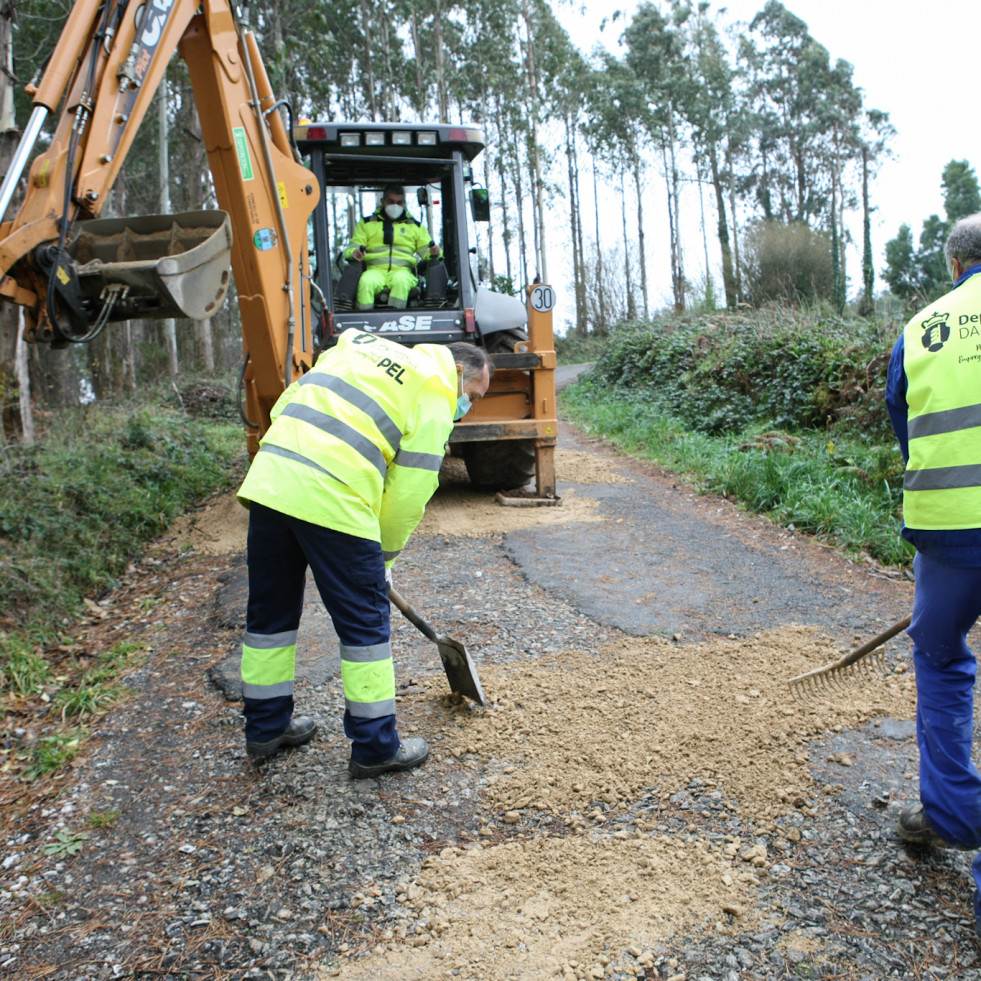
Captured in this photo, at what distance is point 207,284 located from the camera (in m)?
3.52

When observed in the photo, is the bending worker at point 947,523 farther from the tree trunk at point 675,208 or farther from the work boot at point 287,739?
the tree trunk at point 675,208

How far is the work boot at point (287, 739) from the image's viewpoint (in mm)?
3104

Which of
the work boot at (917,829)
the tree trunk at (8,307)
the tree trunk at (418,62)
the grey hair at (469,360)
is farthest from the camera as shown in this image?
the tree trunk at (418,62)

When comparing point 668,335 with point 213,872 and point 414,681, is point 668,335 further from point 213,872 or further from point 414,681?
point 213,872

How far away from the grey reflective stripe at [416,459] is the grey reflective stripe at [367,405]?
0.13 feet

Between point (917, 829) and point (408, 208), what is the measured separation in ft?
19.5

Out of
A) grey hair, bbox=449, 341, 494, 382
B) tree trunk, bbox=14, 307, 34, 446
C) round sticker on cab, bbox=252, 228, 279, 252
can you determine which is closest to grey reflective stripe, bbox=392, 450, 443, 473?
grey hair, bbox=449, 341, 494, 382

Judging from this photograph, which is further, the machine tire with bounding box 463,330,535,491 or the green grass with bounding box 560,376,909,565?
the machine tire with bounding box 463,330,535,491

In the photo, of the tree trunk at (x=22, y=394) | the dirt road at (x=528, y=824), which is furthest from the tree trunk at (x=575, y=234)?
the dirt road at (x=528, y=824)

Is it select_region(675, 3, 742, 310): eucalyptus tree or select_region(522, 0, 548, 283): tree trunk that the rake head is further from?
select_region(675, 3, 742, 310): eucalyptus tree

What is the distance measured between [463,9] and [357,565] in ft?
99.0

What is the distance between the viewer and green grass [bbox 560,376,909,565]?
19.6ft

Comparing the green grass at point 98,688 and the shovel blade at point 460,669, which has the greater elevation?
the shovel blade at point 460,669

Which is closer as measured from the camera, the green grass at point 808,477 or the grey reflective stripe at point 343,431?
the grey reflective stripe at point 343,431
